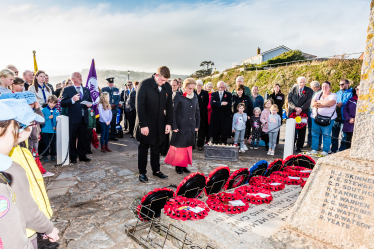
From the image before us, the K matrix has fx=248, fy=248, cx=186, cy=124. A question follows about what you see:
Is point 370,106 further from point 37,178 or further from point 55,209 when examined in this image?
point 55,209

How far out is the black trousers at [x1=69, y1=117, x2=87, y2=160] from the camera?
5.79m

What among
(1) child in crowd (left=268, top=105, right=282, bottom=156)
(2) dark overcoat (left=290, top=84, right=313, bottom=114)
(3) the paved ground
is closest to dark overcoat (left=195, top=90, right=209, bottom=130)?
(3) the paved ground

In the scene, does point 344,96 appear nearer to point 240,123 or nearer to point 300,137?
point 300,137

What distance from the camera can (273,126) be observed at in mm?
7559

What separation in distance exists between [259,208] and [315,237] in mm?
780

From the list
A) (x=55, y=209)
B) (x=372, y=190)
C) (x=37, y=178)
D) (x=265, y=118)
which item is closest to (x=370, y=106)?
(x=372, y=190)

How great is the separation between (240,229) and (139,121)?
2.69m

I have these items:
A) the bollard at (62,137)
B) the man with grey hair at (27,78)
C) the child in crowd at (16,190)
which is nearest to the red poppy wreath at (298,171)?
the child in crowd at (16,190)

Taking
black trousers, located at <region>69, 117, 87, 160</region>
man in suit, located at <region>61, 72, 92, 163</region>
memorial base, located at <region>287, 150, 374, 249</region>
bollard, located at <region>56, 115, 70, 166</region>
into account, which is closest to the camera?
memorial base, located at <region>287, 150, 374, 249</region>

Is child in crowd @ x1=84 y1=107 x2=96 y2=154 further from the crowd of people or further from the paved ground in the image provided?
the paved ground

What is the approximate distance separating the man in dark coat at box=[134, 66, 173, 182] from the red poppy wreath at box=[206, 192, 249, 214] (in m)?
1.78

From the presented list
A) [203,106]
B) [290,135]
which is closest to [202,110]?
[203,106]

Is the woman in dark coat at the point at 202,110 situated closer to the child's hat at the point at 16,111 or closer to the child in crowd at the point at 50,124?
the child in crowd at the point at 50,124

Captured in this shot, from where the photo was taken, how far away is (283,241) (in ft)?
8.29
